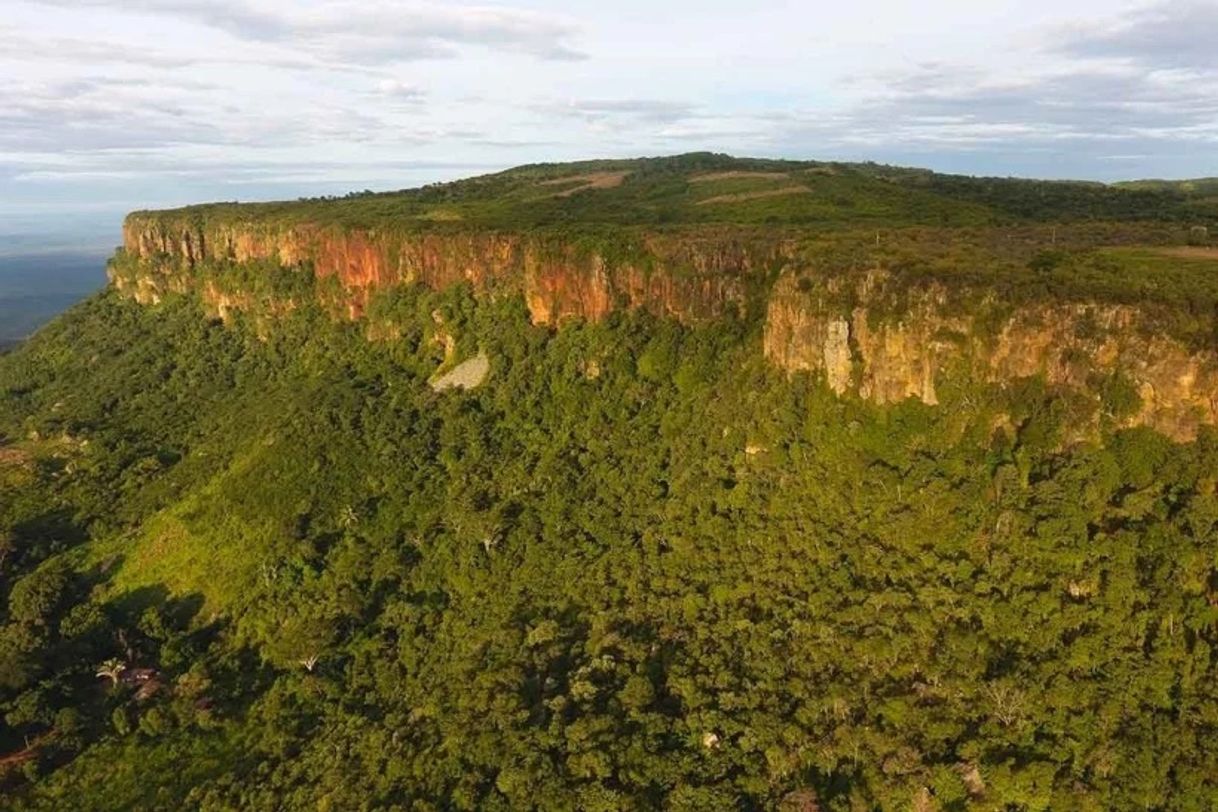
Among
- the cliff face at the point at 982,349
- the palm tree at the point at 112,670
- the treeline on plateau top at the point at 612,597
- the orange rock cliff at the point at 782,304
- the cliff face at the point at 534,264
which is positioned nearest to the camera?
the treeline on plateau top at the point at 612,597

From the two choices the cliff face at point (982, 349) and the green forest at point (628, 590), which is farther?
the cliff face at point (982, 349)

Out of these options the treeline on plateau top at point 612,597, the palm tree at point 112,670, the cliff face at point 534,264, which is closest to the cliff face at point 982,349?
the treeline on plateau top at point 612,597

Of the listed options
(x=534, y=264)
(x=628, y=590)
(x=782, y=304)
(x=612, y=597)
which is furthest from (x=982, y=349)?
(x=534, y=264)

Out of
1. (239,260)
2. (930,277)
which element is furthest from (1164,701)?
(239,260)

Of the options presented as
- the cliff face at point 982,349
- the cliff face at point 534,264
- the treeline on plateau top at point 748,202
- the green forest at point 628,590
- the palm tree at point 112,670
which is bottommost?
the palm tree at point 112,670

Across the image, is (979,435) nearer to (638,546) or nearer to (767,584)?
(767,584)

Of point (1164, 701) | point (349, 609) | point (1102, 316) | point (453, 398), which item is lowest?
point (349, 609)

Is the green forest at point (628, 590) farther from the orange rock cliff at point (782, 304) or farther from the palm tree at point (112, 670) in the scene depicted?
the orange rock cliff at point (782, 304)
